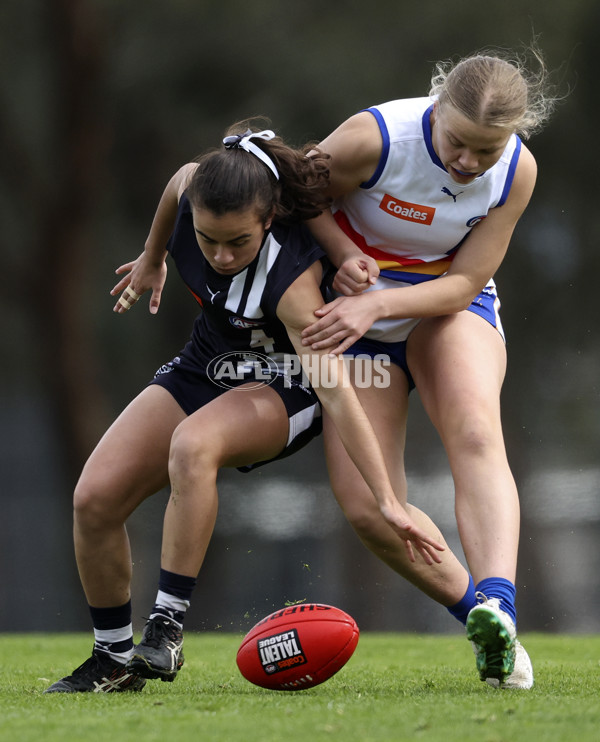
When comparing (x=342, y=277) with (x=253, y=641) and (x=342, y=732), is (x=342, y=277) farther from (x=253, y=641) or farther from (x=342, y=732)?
(x=342, y=732)

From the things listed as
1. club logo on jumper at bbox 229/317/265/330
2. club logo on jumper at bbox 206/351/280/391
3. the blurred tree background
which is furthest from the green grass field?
the blurred tree background

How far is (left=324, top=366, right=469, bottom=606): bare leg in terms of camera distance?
10.6 feet

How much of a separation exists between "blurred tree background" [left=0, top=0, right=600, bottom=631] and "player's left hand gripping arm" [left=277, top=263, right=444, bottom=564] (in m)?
6.22

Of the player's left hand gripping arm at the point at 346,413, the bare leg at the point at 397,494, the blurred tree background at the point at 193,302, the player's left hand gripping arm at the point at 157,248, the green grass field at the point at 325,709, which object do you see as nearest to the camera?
the green grass field at the point at 325,709

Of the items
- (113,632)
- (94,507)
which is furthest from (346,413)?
(113,632)

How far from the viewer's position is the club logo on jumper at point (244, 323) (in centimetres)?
312

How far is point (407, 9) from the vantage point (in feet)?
31.8

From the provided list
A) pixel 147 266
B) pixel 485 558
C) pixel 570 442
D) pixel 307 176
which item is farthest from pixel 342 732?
pixel 570 442

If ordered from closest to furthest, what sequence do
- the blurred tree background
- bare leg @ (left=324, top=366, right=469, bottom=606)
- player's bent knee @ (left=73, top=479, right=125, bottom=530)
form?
player's bent knee @ (left=73, top=479, right=125, bottom=530) → bare leg @ (left=324, top=366, right=469, bottom=606) → the blurred tree background

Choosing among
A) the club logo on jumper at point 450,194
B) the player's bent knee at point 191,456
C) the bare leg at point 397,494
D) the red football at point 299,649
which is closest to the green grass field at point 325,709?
the red football at point 299,649

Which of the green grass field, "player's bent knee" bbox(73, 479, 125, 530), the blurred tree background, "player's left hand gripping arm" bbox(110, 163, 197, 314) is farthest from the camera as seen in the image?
the blurred tree background

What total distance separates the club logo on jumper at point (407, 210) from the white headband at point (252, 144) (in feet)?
1.21

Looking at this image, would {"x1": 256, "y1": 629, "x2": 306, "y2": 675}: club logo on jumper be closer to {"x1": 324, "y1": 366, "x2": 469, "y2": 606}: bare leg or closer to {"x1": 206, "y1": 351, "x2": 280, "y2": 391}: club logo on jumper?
{"x1": 324, "y1": 366, "x2": 469, "y2": 606}: bare leg

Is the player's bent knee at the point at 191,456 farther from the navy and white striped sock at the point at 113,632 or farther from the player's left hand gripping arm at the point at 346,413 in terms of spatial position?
the navy and white striped sock at the point at 113,632
